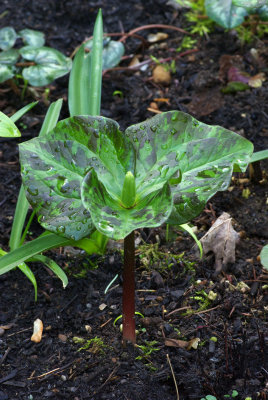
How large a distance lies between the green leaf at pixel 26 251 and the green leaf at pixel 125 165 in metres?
0.29

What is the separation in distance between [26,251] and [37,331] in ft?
0.98

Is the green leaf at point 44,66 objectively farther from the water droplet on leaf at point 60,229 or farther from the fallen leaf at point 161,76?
the water droplet on leaf at point 60,229

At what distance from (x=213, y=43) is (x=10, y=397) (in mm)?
2267

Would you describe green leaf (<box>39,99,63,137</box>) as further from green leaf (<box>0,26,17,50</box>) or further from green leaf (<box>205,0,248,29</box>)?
green leaf (<box>205,0,248,29</box>)

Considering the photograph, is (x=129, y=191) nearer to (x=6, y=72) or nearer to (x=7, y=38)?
(x=6, y=72)

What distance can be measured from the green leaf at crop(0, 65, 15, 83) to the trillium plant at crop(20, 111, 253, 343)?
1.19 metres

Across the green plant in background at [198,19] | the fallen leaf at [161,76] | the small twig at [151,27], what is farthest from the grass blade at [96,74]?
the green plant in background at [198,19]

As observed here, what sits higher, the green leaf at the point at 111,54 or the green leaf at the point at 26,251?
the green leaf at the point at 111,54

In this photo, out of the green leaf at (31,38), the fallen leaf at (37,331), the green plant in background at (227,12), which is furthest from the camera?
the green leaf at (31,38)

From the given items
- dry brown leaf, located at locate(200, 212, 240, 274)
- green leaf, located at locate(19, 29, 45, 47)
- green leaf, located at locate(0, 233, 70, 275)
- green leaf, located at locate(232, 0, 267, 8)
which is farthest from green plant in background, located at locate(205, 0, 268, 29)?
green leaf, located at locate(0, 233, 70, 275)

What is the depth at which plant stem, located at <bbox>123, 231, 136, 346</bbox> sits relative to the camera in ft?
5.06

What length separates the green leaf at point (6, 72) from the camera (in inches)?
103

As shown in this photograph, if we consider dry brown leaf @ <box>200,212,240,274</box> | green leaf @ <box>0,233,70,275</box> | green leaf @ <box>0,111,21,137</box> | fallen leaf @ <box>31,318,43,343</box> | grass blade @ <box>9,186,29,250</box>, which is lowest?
fallen leaf @ <box>31,318,43,343</box>

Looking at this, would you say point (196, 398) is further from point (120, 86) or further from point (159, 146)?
point (120, 86)
